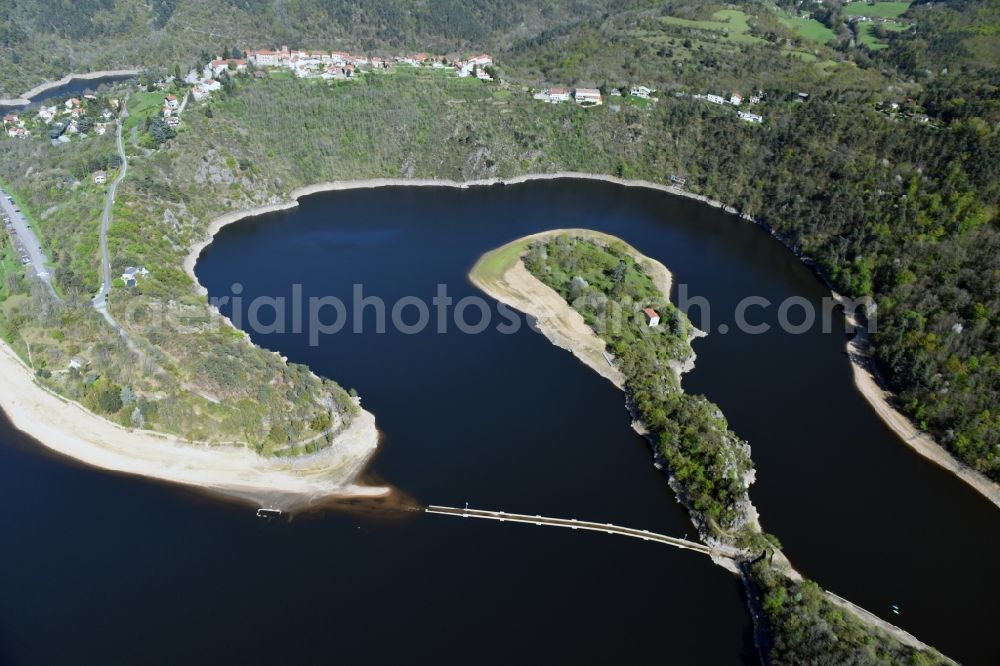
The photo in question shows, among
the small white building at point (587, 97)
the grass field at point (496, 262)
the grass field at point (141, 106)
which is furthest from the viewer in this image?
the small white building at point (587, 97)

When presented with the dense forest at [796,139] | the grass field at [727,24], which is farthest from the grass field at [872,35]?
the grass field at [727,24]

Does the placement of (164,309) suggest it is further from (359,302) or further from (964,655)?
(964,655)

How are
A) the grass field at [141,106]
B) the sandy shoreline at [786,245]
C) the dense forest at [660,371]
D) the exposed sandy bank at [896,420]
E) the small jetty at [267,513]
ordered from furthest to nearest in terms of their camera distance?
1. the grass field at [141,106]
2. the sandy shoreline at [786,245]
3. the exposed sandy bank at [896,420]
4. the dense forest at [660,371]
5. the small jetty at [267,513]

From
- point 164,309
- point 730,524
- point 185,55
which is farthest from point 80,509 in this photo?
point 185,55

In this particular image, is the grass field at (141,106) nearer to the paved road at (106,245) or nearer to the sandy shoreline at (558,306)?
the paved road at (106,245)

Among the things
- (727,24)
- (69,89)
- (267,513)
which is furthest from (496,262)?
(69,89)

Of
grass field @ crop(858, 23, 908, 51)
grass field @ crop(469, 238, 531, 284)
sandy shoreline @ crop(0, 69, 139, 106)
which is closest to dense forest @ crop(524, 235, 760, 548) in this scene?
grass field @ crop(469, 238, 531, 284)
